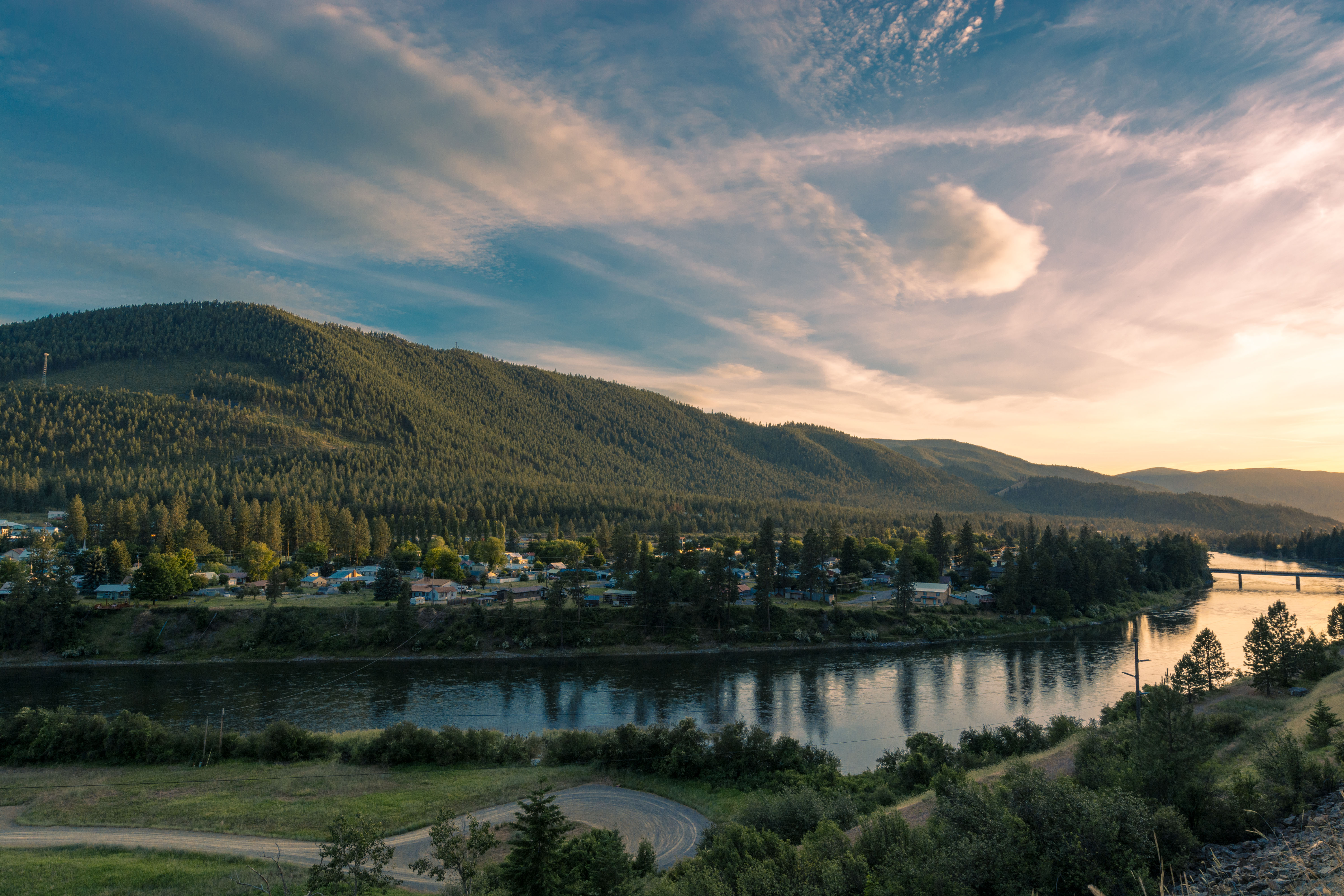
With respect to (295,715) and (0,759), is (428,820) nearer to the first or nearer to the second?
(295,715)

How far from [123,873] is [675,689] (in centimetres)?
3248

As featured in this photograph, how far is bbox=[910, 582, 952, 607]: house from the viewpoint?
70750mm

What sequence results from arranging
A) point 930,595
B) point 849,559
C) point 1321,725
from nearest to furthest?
point 1321,725 < point 930,595 < point 849,559

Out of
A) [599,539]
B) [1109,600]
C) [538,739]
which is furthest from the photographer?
[599,539]

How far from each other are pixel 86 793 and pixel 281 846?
12984 mm

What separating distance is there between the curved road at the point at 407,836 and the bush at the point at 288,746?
28.5ft

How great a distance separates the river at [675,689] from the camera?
1586 inches

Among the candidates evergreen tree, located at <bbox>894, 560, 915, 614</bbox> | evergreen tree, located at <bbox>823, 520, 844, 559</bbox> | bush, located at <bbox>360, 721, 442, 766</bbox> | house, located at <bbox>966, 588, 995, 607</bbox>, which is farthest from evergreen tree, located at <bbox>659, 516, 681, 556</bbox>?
bush, located at <bbox>360, 721, 442, 766</bbox>

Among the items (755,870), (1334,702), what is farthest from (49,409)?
(1334,702)

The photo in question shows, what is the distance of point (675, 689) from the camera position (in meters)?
46.9

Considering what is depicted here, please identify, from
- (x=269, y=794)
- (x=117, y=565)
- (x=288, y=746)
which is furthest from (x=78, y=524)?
(x=269, y=794)

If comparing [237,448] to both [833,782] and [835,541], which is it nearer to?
[835,541]

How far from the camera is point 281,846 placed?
73.6ft

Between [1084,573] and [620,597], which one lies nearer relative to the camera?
[620,597]
